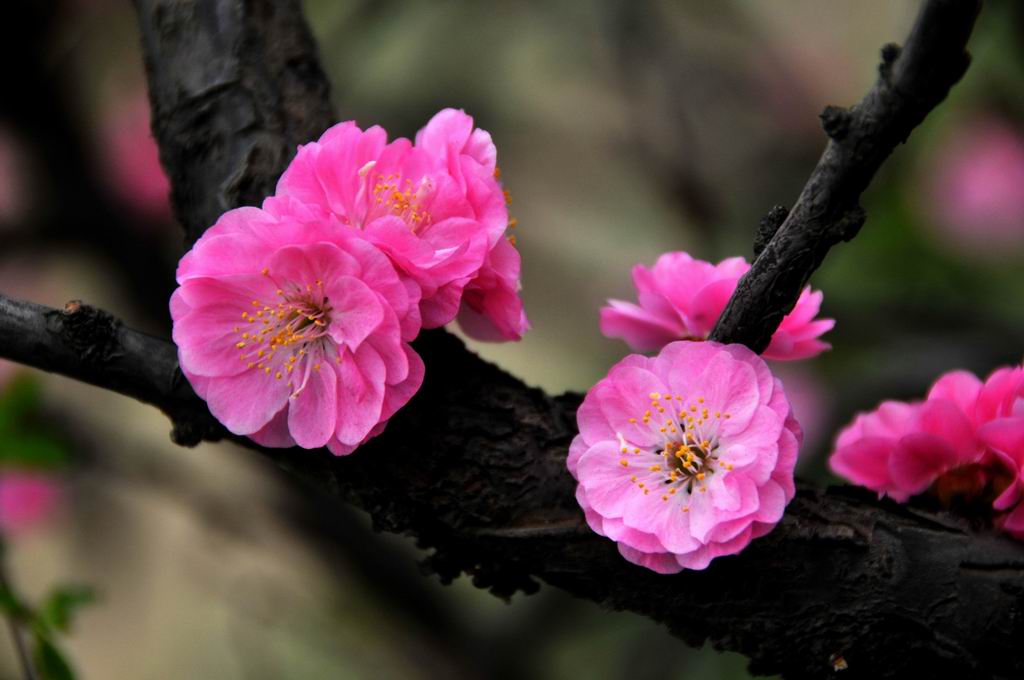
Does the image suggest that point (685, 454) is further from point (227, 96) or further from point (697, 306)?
point (227, 96)

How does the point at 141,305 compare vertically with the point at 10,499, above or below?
above

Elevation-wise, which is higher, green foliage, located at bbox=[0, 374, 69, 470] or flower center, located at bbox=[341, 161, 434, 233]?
flower center, located at bbox=[341, 161, 434, 233]

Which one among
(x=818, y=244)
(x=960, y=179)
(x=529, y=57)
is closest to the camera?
(x=818, y=244)

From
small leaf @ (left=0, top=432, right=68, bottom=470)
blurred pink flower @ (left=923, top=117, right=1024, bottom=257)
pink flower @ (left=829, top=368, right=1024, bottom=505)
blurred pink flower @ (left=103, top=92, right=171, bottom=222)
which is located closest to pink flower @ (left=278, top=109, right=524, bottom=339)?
pink flower @ (left=829, top=368, right=1024, bottom=505)

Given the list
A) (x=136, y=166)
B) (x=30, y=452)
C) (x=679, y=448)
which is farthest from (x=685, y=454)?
(x=136, y=166)

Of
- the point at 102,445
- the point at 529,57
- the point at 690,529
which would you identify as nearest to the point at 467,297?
the point at 690,529

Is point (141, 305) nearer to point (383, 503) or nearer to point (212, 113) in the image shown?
point (212, 113)

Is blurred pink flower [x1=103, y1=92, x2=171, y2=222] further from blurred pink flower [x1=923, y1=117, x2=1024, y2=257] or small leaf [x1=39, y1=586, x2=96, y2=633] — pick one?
blurred pink flower [x1=923, y1=117, x2=1024, y2=257]
